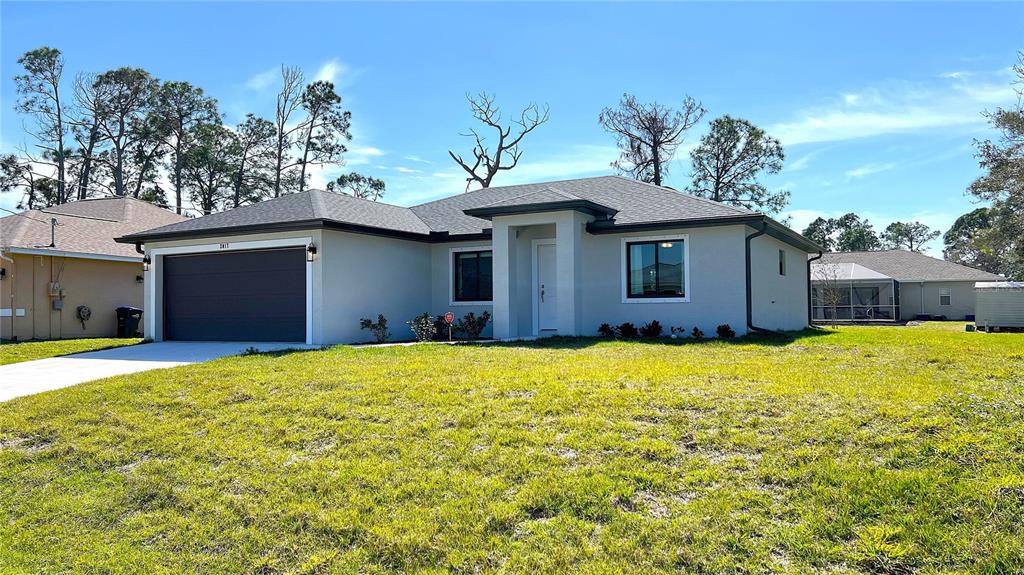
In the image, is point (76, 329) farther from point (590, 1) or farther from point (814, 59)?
point (814, 59)

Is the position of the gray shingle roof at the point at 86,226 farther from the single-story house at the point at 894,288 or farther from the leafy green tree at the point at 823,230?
the leafy green tree at the point at 823,230

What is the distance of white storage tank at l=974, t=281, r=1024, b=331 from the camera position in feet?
63.2

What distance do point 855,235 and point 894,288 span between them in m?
32.6

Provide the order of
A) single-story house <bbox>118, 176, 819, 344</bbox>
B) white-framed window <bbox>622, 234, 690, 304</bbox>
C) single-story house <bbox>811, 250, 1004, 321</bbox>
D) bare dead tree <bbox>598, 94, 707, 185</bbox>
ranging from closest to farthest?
single-story house <bbox>118, 176, 819, 344</bbox> → white-framed window <bbox>622, 234, 690, 304</bbox> → single-story house <bbox>811, 250, 1004, 321</bbox> → bare dead tree <bbox>598, 94, 707, 185</bbox>

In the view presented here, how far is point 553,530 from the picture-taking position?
4.32 metres

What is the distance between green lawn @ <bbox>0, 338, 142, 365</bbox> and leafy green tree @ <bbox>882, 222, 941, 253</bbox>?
66292mm

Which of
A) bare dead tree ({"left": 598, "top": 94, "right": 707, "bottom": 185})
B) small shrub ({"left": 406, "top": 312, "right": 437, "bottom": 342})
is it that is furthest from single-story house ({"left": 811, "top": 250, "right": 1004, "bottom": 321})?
small shrub ({"left": 406, "top": 312, "right": 437, "bottom": 342})

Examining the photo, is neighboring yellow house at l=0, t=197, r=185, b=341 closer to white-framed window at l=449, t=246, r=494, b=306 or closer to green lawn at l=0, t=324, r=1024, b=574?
white-framed window at l=449, t=246, r=494, b=306

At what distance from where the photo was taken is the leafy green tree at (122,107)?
113 ft

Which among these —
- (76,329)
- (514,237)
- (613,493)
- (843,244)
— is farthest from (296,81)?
(843,244)

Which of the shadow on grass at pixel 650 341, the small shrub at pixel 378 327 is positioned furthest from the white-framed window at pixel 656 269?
the small shrub at pixel 378 327

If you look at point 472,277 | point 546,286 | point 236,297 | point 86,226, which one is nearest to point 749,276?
point 546,286

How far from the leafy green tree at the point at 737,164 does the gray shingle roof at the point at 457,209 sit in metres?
18.1

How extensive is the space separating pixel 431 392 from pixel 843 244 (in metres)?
64.0
